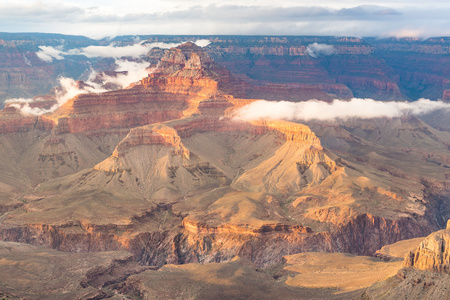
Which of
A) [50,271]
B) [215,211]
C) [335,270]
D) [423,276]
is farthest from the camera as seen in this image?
[215,211]

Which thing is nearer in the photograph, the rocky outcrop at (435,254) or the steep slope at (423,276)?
the steep slope at (423,276)

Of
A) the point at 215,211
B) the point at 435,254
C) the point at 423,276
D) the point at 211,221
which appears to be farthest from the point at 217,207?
the point at 423,276

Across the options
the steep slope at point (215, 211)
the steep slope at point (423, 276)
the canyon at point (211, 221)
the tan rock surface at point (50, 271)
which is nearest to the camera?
the steep slope at point (423, 276)

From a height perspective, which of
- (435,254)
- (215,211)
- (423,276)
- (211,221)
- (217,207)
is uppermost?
(435,254)

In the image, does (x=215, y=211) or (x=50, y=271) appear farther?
(x=215, y=211)

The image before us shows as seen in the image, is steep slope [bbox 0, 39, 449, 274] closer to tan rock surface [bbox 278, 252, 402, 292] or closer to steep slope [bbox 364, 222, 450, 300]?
tan rock surface [bbox 278, 252, 402, 292]

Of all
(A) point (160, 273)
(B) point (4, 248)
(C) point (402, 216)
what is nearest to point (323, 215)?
(C) point (402, 216)

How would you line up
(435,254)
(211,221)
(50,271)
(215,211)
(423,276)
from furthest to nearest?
(215,211) → (211,221) → (50,271) → (435,254) → (423,276)

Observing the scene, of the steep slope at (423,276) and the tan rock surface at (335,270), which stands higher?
the steep slope at (423,276)

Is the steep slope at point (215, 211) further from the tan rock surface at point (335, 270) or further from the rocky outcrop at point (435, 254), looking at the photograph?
the rocky outcrop at point (435, 254)

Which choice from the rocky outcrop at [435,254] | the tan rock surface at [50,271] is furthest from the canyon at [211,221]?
the tan rock surface at [50,271]

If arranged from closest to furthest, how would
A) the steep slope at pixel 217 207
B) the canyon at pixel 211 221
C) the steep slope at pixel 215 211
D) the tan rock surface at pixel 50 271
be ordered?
the tan rock surface at pixel 50 271 < the canyon at pixel 211 221 < the steep slope at pixel 215 211 < the steep slope at pixel 217 207

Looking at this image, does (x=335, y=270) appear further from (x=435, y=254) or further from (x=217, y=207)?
(x=217, y=207)

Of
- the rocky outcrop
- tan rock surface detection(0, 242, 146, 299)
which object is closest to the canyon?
the rocky outcrop
